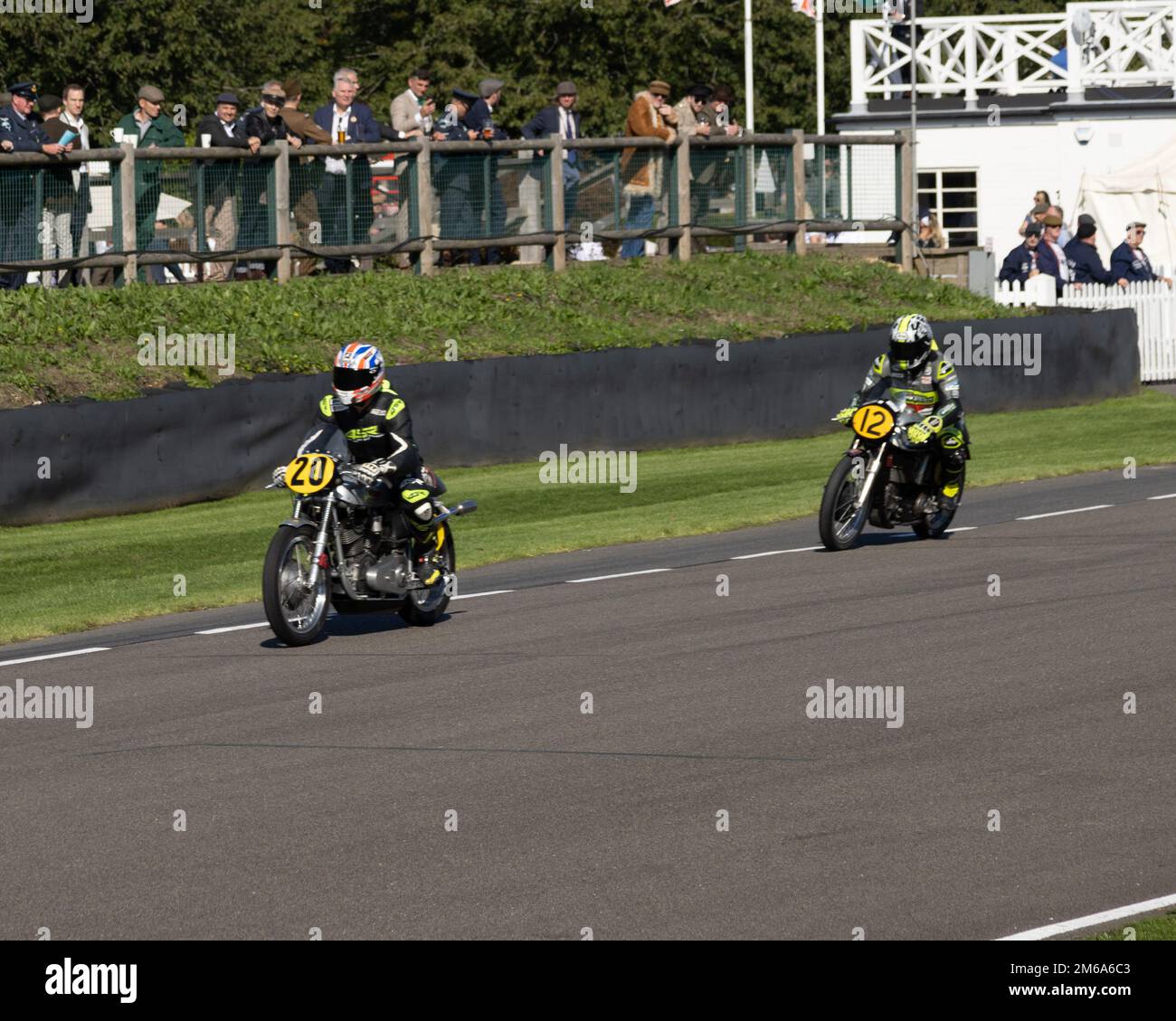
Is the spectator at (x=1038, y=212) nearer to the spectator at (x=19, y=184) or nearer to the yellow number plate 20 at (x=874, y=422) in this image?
the spectator at (x=19, y=184)

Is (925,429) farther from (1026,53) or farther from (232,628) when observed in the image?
(1026,53)

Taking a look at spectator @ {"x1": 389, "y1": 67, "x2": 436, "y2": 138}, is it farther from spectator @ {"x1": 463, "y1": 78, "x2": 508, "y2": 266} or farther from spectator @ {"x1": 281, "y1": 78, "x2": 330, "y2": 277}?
spectator @ {"x1": 281, "y1": 78, "x2": 330, "y2": 277}

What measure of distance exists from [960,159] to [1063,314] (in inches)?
507

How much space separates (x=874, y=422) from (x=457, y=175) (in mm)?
11200

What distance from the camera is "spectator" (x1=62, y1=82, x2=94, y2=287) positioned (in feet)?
70.6

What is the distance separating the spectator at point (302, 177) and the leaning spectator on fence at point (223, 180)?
0.71 metres

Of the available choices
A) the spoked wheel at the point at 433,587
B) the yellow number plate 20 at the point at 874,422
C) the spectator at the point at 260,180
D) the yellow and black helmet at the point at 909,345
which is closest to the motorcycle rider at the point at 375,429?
the spoked wheel at the point at 433,587

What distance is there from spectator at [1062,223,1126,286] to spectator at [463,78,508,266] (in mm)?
8407

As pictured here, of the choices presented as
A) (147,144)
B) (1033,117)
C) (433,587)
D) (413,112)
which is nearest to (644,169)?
(413,112)

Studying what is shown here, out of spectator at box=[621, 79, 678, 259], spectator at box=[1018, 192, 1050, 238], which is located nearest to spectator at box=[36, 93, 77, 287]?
spectator at box=[621, 79, 678, 259]

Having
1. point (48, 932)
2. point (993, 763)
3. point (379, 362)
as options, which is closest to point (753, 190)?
point (379, 362)

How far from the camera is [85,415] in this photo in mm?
18109

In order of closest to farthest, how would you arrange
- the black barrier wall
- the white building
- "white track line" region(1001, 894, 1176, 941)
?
"white track line" region(1001, 894, 1176, 941) < the black barrier wall < the white building

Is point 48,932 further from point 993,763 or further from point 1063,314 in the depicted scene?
point 1063,314
